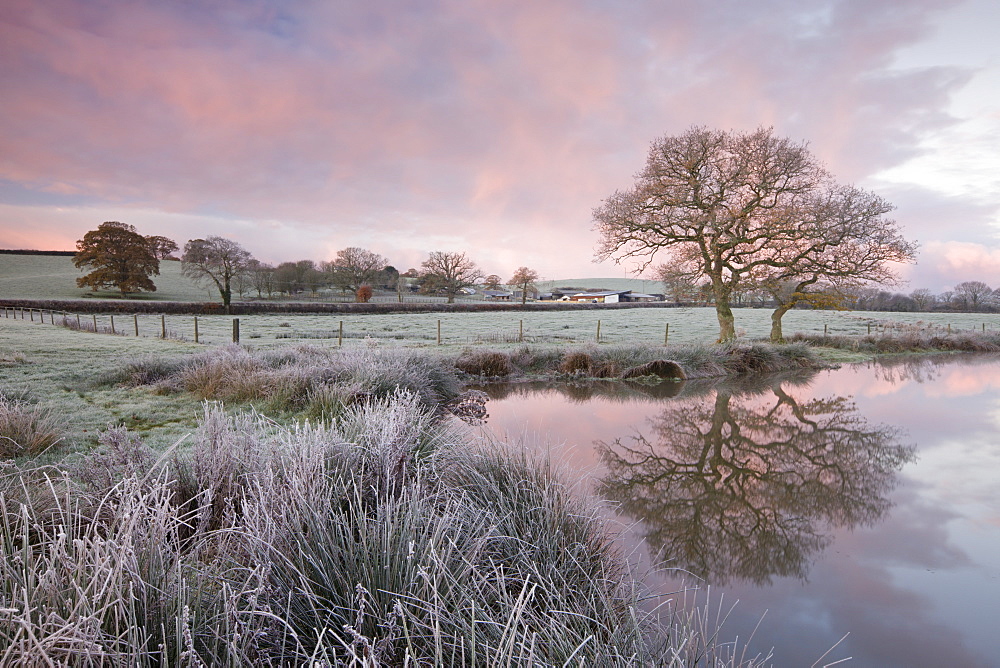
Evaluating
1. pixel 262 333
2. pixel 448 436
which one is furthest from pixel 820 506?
pixel 262 333

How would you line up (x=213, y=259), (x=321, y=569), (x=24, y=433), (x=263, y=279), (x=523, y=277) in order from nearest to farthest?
(x=321, y=569)
(x=24, y=433)
(x=213, y=259)
(x=263, y=279)
(x=523, y=277)

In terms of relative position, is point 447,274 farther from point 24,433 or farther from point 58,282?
point 24,433

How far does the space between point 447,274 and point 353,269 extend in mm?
12803

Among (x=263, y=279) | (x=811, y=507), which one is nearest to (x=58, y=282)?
(x=263, y=279)

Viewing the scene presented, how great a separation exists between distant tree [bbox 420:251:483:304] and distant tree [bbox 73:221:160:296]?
32.5 metres

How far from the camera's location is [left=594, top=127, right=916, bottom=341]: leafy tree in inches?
758

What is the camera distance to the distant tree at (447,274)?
6819cm

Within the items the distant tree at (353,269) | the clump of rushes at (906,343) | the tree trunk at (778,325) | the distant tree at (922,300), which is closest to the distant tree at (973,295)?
the distant tree at (922,300)

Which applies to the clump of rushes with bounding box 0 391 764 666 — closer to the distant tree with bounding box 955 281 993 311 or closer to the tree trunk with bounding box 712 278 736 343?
the tree trunk with bounding box 712 278 736 343

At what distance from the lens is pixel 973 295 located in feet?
209

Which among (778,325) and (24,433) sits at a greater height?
(778,325)

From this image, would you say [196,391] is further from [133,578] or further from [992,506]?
[992,506]

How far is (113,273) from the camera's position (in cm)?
5244

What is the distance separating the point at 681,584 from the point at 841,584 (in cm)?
144
